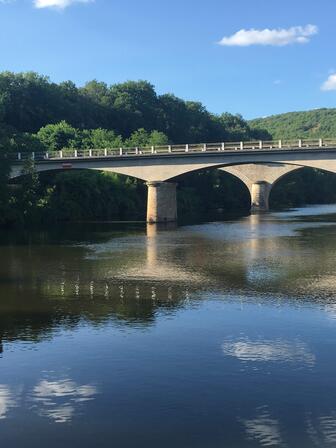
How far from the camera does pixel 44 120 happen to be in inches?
4619

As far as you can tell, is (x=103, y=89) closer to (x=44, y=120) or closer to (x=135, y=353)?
(x=44, y=120)

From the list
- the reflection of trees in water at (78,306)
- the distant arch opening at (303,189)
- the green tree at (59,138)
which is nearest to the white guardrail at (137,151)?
the green tree at (59,138)

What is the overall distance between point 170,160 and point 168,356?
2232 inches

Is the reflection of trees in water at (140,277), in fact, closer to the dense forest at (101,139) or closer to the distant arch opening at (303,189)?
the dense forest at (101,139)

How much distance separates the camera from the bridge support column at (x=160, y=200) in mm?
72125

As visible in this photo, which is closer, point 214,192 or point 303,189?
point 214,192

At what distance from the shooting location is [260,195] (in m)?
105

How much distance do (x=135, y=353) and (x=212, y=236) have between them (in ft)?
122

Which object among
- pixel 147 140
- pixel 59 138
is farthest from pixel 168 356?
pixel 147 140

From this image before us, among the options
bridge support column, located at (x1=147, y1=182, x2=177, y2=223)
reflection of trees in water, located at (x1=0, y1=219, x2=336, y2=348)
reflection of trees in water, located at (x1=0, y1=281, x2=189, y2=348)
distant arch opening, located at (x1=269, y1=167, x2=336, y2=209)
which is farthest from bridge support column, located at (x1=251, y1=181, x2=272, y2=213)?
reflection of trees in water, located at (x1=0, y1=281, x2=189, y2=348)

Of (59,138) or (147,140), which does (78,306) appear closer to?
(59,138)

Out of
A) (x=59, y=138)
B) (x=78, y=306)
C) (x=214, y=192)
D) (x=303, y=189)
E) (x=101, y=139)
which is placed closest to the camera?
(x=78, y=306)

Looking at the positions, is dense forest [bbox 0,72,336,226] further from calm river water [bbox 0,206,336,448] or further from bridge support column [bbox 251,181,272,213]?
calm river water [bbox 0,206,336,448]

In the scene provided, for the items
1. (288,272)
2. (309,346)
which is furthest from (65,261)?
(309,346)
